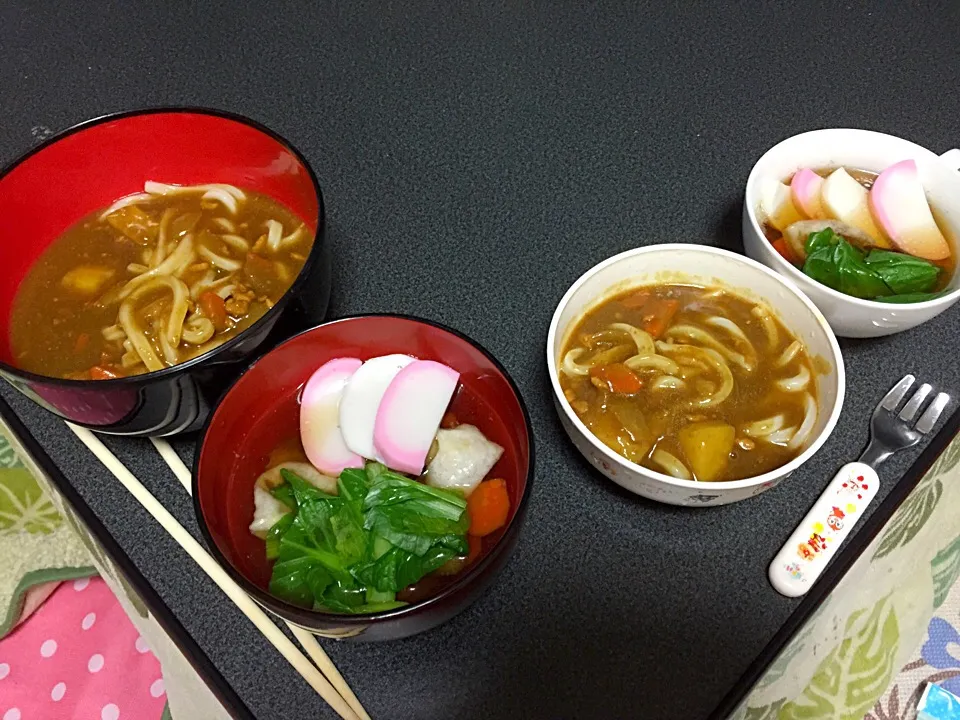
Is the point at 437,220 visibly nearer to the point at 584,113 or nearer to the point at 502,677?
the point at 584,113

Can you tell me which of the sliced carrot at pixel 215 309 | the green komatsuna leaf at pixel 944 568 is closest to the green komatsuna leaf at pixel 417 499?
the sliced carrot at pixel 215 309

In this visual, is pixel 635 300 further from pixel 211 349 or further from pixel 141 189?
pixel 141 189

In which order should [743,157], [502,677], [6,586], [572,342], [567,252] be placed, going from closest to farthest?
[502,677], [572,342], [567,252], [743,157], [6,586]

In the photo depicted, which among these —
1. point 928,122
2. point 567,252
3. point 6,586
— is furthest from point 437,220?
point 6,586

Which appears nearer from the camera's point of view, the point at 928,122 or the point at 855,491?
the point at 855,491

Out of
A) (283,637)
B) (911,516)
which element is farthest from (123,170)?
(911,516)

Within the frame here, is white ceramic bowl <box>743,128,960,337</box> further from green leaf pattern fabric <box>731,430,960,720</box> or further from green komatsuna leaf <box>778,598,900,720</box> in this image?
green komatsuna leaf <box>778,598,900,720</box>

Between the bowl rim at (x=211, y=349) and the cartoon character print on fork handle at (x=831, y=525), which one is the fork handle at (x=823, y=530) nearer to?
the cartoon character print on fork handle at (x=831, y=525)
